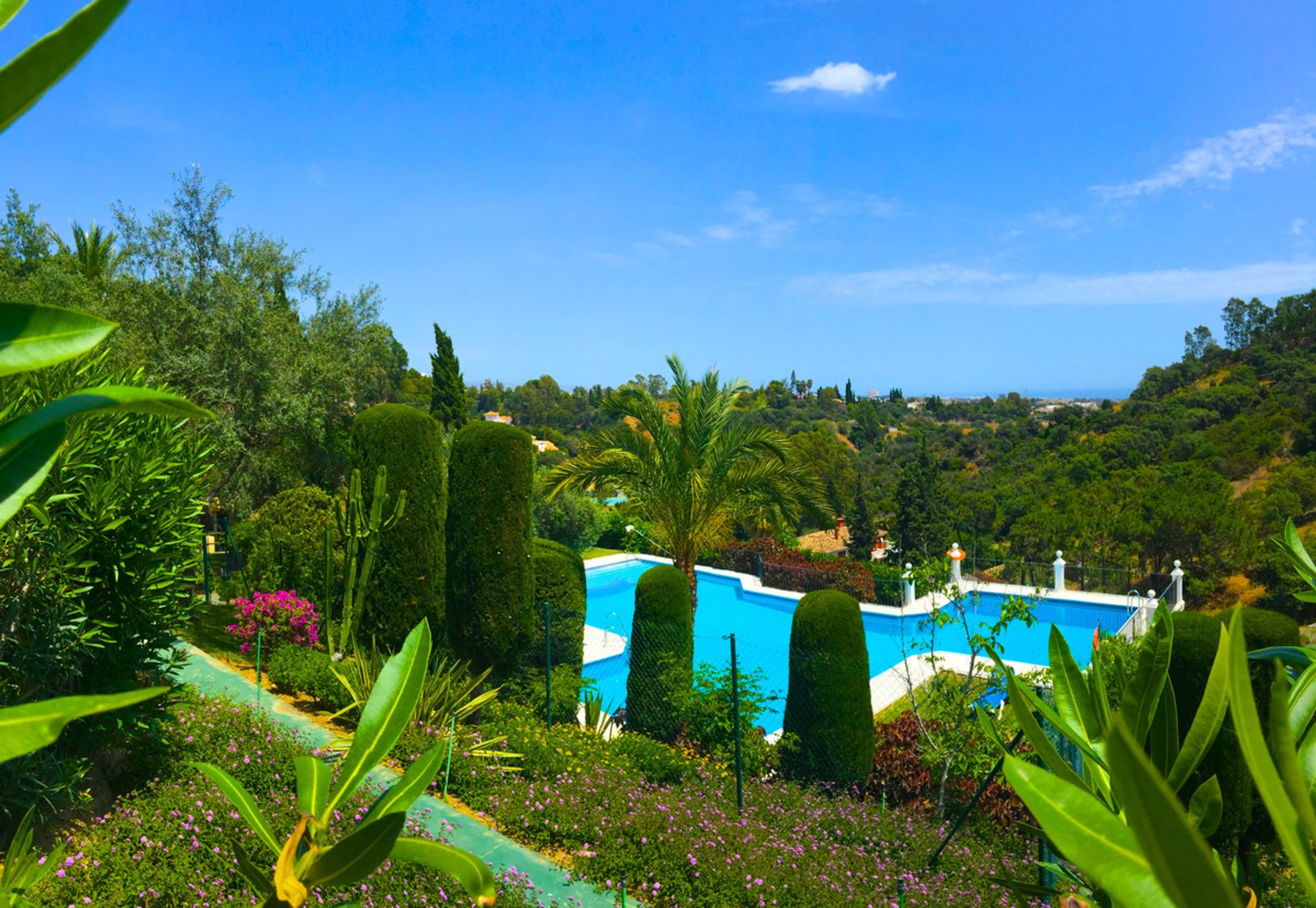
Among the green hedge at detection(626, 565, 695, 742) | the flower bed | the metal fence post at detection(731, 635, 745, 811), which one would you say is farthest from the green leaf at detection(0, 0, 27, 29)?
the green hedge at detection(626, 565, 695, 742)

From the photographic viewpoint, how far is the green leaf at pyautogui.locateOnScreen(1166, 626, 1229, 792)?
86 cm

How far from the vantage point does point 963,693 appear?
780 centimetres

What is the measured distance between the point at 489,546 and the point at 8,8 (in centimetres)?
858

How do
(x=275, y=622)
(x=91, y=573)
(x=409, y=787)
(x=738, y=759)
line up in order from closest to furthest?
(x=409, y=787), (x=91, y=573), (x=738, y=759), (x=275, y=622)

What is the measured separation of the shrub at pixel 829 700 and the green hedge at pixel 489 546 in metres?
3.03

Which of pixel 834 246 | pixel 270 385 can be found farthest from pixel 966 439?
pixel 270 385

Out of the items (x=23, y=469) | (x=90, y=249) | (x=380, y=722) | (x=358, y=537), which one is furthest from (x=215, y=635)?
(x=90, y=249)

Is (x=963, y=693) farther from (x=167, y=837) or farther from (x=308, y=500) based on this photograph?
(x=308, y=500)

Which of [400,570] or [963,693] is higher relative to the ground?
[400,570]

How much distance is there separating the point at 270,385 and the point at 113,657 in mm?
9608

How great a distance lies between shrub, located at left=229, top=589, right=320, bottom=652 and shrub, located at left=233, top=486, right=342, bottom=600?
55cm

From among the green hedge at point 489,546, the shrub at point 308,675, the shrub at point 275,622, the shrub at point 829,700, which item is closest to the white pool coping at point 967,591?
the green hedge at point 489,546

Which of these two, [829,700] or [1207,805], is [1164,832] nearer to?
[1207,805]

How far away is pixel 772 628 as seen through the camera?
59.0 feet
